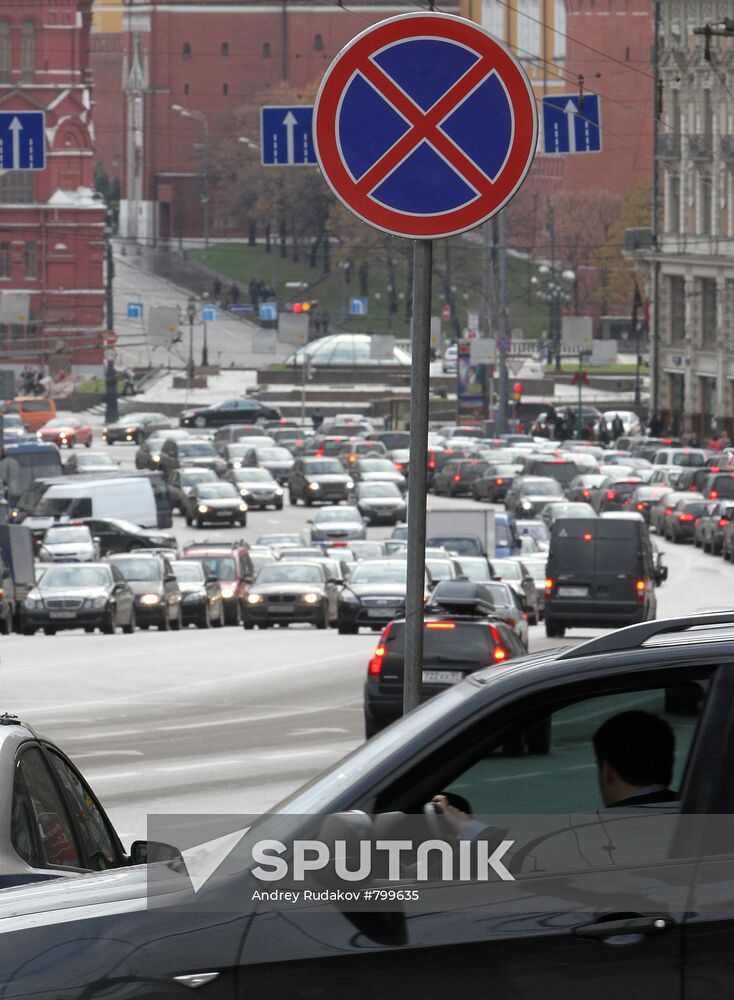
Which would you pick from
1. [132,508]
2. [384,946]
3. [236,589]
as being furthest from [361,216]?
[132,508]

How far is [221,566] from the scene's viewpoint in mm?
38969

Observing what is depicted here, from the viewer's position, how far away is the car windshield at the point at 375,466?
2559 inches

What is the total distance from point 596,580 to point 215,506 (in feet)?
81.5

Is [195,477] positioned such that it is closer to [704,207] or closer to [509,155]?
[704,207]

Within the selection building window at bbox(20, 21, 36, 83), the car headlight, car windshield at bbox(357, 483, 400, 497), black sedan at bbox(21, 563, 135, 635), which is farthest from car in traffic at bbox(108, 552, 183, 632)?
building window at bbox(20, 21, 36, 83)

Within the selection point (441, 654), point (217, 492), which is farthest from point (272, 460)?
point (441, 654)

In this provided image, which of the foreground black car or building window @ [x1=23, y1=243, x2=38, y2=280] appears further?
building window @ [x1=23, y1=243, x2=38, y2=280]

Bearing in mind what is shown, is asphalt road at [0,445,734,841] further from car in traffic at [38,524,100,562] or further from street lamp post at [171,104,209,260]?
street lamp post at [171,104,209,260]

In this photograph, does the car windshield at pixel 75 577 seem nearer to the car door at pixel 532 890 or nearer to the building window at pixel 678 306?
the car door at pixel 532 890

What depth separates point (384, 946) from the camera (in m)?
3.89

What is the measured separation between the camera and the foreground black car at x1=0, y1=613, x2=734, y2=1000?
151 inches

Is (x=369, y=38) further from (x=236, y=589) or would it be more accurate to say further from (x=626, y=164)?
(x=626, y=164)

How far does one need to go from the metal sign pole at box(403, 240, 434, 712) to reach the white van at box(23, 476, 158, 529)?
41.7m

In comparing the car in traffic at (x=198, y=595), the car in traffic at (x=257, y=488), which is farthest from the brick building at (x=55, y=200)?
the car in traffic at (x=198, y=595)
